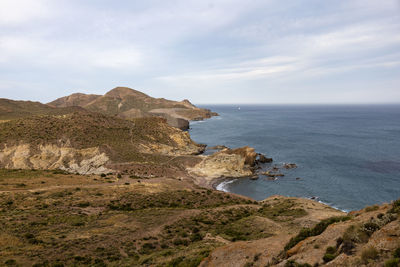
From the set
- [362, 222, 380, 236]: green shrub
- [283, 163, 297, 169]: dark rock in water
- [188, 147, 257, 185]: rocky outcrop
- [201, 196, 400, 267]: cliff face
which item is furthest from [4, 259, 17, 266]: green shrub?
[283, 163, 297, 169]: dark rock in water

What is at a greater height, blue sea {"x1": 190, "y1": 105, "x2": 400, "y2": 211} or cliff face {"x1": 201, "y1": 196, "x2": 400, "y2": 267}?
cliff face {"x1": 201, "y1": 196, "x2": 400, "y2": 267}

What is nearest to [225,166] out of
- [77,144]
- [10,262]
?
[77,144]

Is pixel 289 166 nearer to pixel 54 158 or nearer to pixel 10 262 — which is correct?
pixel 10 262

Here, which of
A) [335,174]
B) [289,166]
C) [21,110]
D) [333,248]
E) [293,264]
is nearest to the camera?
[293,264]

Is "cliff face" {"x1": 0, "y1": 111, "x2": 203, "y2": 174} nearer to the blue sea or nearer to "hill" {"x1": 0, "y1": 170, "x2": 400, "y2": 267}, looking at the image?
"hill" {"x1": 0, "y1": 170, "x2": 400, "y2": 267}

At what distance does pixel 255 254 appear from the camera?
12.0 metres

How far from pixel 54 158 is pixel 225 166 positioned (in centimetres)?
4773

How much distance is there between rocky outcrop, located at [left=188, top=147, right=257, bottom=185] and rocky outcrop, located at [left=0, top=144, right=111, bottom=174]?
82.7 feet

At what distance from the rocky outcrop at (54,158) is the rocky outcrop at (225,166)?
2520cm

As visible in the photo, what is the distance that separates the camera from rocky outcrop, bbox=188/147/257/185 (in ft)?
201

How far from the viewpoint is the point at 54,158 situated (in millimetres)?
60312

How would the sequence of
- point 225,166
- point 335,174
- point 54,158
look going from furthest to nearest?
point 225,166
point 54,158
point 335,174

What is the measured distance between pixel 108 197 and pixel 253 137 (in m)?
91.0

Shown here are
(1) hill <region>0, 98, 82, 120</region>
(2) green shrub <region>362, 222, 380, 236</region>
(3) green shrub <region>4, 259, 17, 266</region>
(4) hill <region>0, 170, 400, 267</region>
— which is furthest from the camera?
(1) hill <region>0, 98, 82, 120</region>
